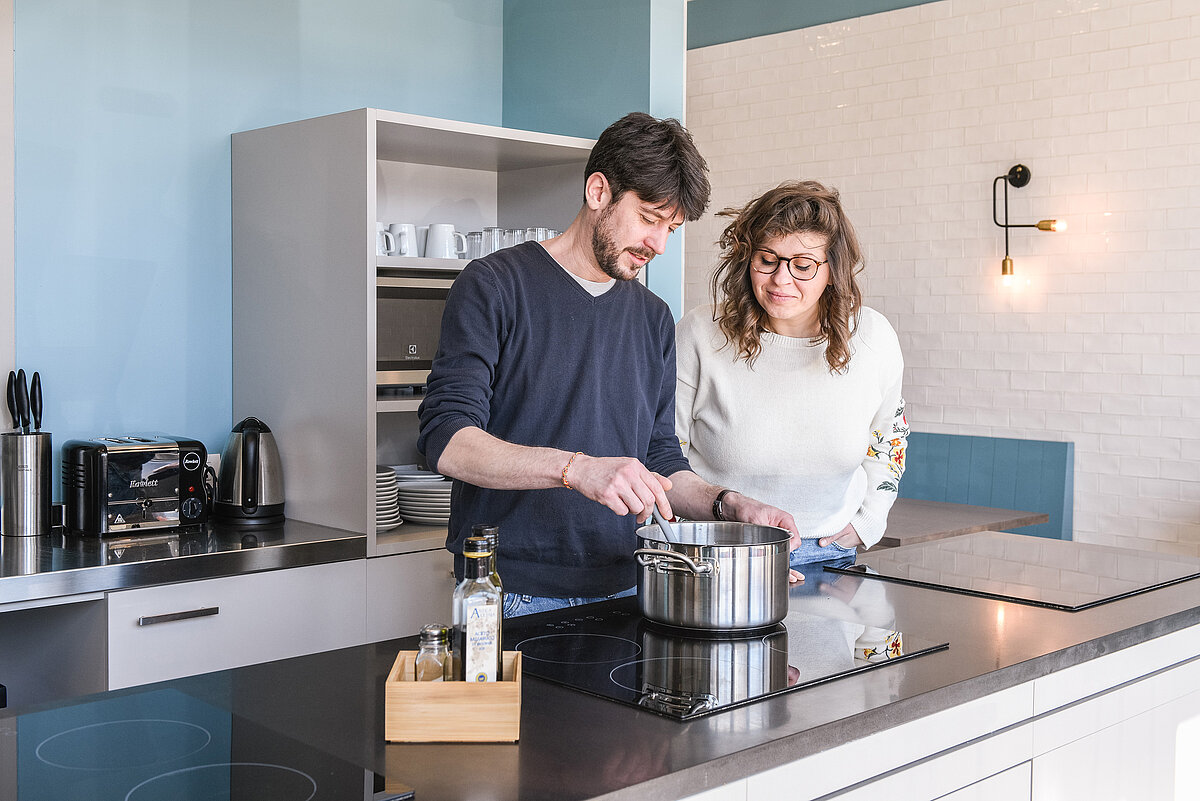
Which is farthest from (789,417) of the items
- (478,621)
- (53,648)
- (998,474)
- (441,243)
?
(998,474)

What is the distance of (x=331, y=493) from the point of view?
3.19 m

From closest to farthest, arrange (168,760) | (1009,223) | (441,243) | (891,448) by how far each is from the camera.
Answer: (168,760) → (891,448) → (441,243) → (1009,223)

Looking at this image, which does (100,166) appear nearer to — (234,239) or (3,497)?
(234,239)

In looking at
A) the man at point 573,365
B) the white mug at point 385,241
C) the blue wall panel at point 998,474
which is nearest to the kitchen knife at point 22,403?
the white mug at point 385,241

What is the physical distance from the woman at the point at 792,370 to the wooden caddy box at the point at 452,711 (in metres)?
1.28

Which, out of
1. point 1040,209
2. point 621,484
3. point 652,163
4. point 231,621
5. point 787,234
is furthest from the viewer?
point 1040,209

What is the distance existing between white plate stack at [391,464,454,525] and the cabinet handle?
73 cm

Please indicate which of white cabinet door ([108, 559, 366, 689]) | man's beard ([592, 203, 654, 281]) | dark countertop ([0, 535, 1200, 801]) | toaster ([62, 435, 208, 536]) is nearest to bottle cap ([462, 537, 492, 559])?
dark countertop ([0, 535, 1200, 801])

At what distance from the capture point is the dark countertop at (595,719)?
1.23m

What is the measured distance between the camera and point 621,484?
166 cm

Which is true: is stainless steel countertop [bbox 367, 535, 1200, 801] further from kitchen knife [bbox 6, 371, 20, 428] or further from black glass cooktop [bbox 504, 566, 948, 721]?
kitchen knife [bbox 6, 371, 20, 428]

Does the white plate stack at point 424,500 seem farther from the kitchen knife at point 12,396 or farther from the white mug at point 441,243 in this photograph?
the kitchen knife at point 12,396

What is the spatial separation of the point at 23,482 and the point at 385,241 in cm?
118

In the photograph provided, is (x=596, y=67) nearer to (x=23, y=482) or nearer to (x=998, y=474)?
(x=23, y=482)
